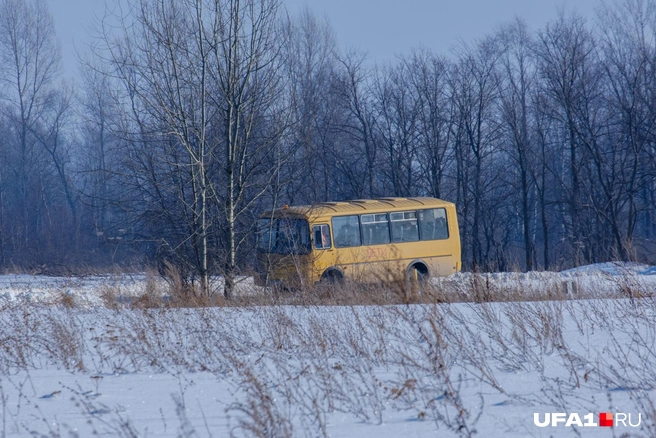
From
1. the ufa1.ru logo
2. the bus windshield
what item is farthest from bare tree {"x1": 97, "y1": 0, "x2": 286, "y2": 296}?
the ufa1.ru logo

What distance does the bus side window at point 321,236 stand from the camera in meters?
18.0

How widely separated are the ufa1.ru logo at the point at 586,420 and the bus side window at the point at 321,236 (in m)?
13.3

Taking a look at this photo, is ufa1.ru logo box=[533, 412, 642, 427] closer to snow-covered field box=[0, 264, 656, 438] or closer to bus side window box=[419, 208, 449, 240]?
snow-covered field box=[0, 264, 656, 438]

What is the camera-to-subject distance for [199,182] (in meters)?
13.2

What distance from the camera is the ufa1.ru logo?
4.57 meters

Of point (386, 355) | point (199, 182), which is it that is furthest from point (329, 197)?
point (386, 355)

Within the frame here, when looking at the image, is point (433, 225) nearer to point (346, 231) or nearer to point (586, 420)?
point (346, 231)

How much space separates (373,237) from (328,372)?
13.6 meters

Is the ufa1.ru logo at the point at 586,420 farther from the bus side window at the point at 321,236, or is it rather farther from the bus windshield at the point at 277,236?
the bus side window at the point at 321,236

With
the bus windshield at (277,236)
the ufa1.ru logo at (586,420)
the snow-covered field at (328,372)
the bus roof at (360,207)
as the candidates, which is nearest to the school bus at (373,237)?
the bus roof at (360,207)

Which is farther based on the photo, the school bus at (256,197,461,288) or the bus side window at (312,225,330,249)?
the bus side window at (312,225,330,249)

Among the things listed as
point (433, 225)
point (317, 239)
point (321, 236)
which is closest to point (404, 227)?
point (433, 225)

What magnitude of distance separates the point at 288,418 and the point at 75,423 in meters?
1.61

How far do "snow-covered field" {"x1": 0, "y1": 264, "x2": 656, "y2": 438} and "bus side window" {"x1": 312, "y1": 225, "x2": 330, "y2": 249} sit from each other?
338 inches
